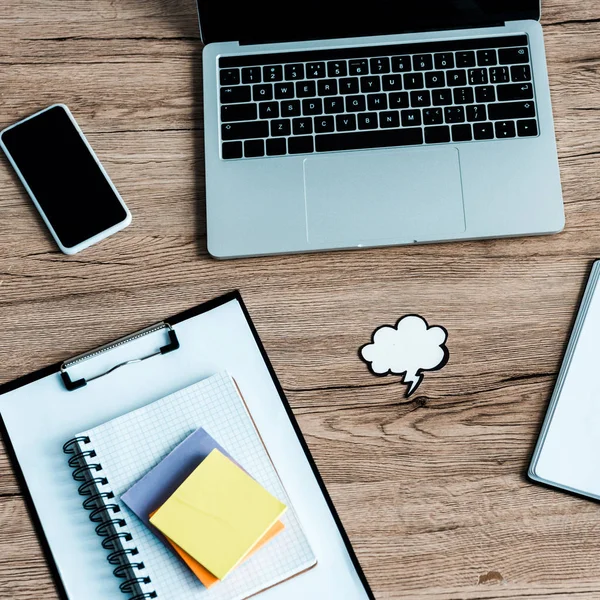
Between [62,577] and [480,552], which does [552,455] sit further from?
[62,577]

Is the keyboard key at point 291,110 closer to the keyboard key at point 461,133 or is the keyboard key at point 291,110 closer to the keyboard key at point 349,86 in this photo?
the keyboard key at point 349,86

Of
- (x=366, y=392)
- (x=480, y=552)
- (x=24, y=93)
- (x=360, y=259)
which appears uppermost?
(x=24, y=93)

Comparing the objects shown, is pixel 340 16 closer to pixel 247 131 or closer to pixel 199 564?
pixel 247 131

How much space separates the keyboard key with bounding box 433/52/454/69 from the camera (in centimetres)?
87

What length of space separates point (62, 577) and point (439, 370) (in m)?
0.48

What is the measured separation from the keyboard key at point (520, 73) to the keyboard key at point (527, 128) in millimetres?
58

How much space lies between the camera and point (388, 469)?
0.78 metres

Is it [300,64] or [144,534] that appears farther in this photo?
[300,64]

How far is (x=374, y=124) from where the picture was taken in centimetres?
86

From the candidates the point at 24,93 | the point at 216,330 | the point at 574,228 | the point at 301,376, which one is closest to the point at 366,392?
the point at 301,376

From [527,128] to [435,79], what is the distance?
0.13 metres

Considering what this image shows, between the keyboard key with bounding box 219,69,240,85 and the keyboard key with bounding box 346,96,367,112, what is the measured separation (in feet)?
0.47

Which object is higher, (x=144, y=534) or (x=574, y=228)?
(x=574, y=228)

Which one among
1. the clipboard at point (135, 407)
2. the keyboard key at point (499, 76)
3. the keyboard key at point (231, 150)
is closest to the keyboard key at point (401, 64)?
the keyboard key at point (499, 76)
